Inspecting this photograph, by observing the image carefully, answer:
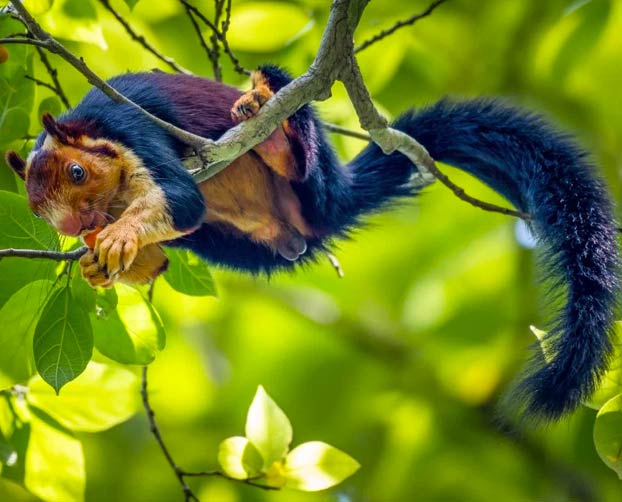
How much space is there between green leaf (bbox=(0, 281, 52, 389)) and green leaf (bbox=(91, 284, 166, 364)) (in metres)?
0.16

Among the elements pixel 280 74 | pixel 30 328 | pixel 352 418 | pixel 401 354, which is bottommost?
pixel 352 418

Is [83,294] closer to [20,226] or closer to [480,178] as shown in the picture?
[20,226]

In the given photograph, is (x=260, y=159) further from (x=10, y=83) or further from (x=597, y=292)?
(x=597, y=292)

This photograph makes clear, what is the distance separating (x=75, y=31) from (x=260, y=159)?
584 mm

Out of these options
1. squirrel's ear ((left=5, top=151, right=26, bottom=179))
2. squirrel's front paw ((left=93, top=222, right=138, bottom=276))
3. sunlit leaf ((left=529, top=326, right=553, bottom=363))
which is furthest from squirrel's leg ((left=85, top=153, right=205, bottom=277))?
sunlit leaf ((left=529, top=326, right=553, bottom=363))

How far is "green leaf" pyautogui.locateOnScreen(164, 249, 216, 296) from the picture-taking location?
2.47m

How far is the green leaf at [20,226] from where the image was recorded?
7.02ft

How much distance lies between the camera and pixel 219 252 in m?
2.52

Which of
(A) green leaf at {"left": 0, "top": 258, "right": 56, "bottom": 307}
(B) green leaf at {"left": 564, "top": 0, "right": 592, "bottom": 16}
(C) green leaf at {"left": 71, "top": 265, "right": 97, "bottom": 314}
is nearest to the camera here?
(C) green leaf at {"left": 71, "top": 265, "right": 97, "bottom": 314}

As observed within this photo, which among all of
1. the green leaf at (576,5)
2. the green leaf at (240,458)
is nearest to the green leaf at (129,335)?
the green leaf at (240,458)

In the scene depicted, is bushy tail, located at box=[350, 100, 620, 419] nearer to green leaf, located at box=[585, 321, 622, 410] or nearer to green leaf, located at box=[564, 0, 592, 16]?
green leaf, located at box=[585, 321, 622, 410]

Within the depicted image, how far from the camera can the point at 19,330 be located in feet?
7.00

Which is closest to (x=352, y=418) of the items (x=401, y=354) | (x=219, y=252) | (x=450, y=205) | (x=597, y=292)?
(x=401, y=354)

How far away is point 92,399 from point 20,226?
0.48 meters
